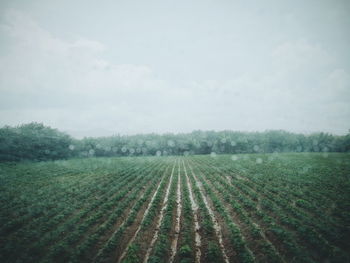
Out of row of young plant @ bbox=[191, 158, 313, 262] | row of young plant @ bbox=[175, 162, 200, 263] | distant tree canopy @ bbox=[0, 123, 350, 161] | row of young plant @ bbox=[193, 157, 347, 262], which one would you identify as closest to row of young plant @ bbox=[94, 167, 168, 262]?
row of young plant @ bbox=[175, 162, 200, 263]

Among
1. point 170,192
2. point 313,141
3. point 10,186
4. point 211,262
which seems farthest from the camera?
point 313,141

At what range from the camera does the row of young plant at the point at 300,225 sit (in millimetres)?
7307

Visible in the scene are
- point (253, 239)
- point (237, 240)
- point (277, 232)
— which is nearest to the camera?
point (237, 240)

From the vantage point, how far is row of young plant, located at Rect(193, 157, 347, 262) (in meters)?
7.31

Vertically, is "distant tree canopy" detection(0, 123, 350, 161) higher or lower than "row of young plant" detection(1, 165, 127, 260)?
higher

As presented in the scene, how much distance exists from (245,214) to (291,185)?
10217mm

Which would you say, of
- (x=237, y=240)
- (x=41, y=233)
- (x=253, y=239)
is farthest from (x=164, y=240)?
(x=41, y=233)

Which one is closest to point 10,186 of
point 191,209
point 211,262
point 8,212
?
point 8,212

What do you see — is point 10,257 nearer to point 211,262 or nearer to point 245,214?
point 211,262

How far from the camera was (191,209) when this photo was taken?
1247cm

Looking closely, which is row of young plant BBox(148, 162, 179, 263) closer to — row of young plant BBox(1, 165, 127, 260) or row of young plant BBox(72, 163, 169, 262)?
row of young plant BBox(72, 163, 169, 262)

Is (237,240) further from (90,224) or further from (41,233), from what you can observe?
(41,233)

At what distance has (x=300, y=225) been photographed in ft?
31.6

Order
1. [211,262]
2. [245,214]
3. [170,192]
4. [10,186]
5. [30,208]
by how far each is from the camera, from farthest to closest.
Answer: [10,186], [170,192], [30,208], [245,214], [211,262]
